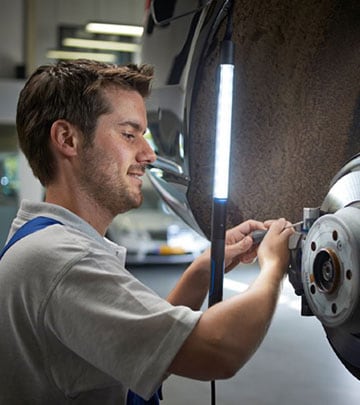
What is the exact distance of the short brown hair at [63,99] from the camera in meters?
1.04

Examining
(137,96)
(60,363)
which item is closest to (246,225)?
(137,96)

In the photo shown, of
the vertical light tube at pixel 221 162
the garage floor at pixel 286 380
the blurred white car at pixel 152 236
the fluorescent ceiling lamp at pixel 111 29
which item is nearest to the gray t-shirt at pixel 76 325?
the vertical light tube at pixel 221 162

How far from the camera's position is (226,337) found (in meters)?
0.83

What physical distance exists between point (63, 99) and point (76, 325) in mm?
362

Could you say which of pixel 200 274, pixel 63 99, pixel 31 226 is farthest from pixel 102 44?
pixel 31 226

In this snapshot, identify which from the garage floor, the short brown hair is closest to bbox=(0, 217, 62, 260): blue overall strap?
the short brown hair

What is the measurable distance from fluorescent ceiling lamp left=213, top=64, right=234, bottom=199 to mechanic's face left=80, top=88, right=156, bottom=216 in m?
0.15

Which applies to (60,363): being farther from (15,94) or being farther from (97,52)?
(97,52)

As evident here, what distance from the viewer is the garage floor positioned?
2.86 meters

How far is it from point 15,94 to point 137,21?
54.9 inches

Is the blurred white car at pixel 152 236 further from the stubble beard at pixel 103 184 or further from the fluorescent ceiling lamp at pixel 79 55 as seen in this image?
the stubble beard at pixel 103 184

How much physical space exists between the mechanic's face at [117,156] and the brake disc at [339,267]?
0.29 m

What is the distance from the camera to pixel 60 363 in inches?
35.9

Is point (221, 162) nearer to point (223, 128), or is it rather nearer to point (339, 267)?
point (223, 128)
